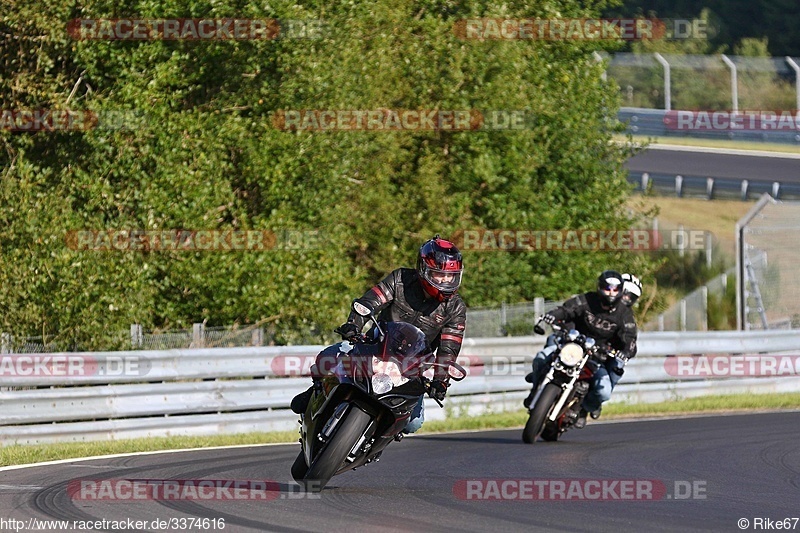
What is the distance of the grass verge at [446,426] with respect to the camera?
491 inches

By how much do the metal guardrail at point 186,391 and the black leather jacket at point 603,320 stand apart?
10.3ft

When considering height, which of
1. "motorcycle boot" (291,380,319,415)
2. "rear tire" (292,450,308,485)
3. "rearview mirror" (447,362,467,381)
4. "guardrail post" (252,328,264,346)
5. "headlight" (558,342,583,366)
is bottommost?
"guardrail post" (252,328,264,346)

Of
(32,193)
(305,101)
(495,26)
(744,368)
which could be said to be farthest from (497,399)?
(495,26)

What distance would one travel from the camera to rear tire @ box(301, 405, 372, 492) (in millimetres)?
8500

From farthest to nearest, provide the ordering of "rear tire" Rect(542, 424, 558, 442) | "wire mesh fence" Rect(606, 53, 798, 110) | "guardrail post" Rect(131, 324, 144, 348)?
"wire mesh fence" Rect(606, 53, 798, 110) < "guardrail post" Rect(131, 324, 144, 348) < "rear tire" Rect(542, 424, 558, 442)

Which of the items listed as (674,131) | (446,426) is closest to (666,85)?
(674,131)

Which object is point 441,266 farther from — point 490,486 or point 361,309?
point 490,486

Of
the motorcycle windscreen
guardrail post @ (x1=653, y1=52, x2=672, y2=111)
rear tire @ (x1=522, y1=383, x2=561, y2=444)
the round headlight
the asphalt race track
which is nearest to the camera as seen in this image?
the asphalt race track

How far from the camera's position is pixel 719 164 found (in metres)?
43.1

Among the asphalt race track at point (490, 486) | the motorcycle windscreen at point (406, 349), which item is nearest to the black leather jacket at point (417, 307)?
the motorcycle windscreen at point (406, 349)

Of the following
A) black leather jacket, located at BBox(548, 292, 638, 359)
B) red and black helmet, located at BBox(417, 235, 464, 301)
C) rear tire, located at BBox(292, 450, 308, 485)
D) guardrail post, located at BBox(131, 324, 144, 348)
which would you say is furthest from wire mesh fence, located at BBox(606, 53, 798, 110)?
rear tire, located at BBox(292, 450, 308, 485)

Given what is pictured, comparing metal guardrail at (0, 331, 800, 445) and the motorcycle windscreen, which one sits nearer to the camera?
the motorcycle windscreen

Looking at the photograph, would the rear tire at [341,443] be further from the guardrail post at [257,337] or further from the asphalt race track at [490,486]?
the guardrail post at [257,337]

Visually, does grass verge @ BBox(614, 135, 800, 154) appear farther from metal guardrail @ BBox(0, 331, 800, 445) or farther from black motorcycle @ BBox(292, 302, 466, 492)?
black motorcycle @ BBox(292, 302, 466, 492)
